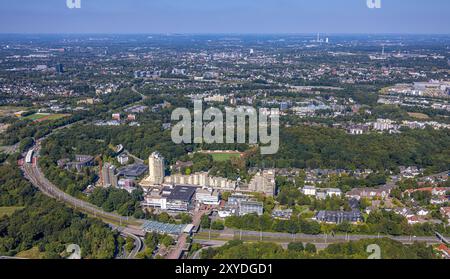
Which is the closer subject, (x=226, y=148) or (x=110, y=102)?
(x=226, y=148)

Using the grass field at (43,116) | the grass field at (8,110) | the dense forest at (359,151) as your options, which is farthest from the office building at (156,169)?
the grass field at (8,110)

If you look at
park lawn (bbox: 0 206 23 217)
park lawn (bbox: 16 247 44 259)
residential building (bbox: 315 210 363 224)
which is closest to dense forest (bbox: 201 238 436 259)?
residential building (bbox: 315 210 363 224)

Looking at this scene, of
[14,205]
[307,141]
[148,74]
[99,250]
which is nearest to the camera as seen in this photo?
[99,250]

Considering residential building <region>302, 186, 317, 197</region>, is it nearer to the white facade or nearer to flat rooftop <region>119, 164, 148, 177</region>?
the white facade

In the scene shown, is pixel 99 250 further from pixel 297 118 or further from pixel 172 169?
pixel 297 118
